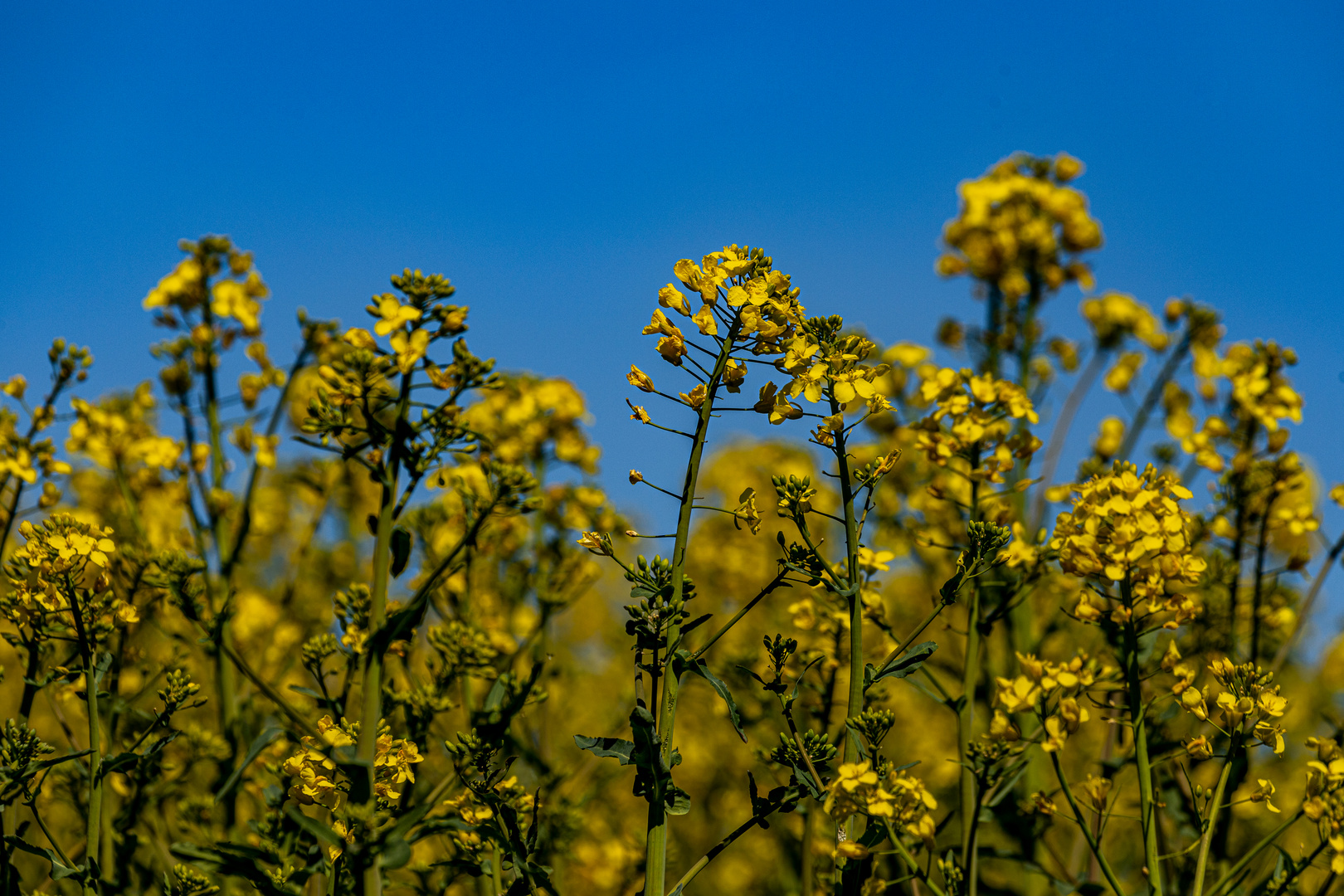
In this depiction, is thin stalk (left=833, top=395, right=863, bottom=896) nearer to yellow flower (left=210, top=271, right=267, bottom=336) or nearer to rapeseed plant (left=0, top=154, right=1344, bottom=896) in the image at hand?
rapeseed plant (left=0, top=154, right=1344, bottom=896)

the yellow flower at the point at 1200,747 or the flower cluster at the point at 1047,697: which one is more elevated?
the flower cluster at the point at 1047,697

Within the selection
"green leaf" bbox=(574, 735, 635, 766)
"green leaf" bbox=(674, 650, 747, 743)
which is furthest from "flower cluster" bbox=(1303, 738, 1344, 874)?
"green leaf" bbox=(574, 735, 635, 766)

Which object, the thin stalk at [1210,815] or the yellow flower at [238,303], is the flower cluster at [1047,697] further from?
the yellow flower at [238,303]

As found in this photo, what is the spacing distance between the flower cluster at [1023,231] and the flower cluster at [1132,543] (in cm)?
291

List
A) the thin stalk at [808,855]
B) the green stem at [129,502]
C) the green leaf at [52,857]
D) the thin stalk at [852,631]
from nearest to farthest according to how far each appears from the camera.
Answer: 1. the thin stalk at [852,631]
2. the green leaf at [52,857]
3. the thin stalk at [808,855]
4. the green stem at [129,502]

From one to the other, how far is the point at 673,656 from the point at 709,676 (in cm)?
12

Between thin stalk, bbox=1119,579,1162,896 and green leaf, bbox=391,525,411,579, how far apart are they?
169 centimetres

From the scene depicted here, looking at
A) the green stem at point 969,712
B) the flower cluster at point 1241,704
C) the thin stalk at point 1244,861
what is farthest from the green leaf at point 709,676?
the thin stalk at point 1244,861

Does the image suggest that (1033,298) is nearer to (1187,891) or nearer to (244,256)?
(1187,891)

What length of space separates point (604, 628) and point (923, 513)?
7335mm

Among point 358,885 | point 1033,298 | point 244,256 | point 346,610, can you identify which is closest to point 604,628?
point 1033,298

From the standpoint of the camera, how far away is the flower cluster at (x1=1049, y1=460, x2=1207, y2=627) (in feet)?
7.72

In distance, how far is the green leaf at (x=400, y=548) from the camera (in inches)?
91.6

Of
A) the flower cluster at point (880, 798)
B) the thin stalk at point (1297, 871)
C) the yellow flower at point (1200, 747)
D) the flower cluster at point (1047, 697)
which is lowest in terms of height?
the thin stalk at point (1297, 871)
